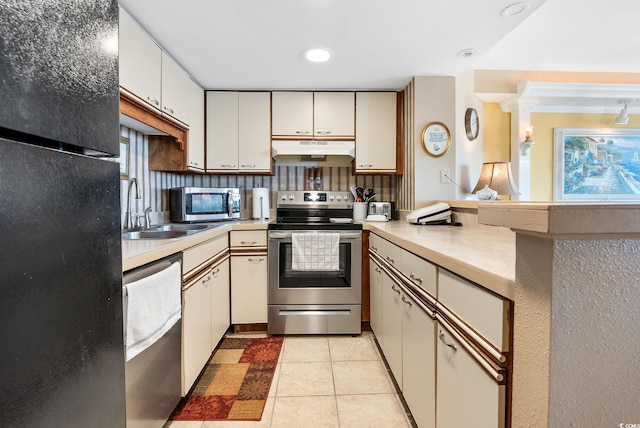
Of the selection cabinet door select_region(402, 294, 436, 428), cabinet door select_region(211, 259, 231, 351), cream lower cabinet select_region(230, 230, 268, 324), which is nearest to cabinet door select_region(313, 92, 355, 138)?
cream lower cabinet select_region(230, 230, 268, 324)

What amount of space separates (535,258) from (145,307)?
1.16 metres

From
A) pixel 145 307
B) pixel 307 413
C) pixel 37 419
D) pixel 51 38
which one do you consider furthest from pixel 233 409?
pixel 51 38

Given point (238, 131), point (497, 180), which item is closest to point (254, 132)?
point (238, 131)

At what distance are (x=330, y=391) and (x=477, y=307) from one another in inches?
48.3

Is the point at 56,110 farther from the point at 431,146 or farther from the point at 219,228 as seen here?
the point at 431,146

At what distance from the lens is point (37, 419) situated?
47 cm

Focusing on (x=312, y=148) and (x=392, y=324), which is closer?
(x=392, y=324)

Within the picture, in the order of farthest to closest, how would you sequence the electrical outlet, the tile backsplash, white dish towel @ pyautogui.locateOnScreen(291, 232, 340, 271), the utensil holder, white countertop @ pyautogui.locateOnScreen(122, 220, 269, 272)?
the tile backsplash < the utensil holder < the electrical outlet < white dish towel @ pyautogui.locateOnScreen(291, 232, 340, 271) < white countertop @ pyautogui.locateOnScreen(122, 220, 269, 272)

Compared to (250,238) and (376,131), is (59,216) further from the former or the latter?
(376,131)

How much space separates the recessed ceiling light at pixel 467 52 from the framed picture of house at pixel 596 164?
8.56 ft

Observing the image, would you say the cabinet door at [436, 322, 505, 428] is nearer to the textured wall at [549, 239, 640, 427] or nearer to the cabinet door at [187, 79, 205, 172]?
the textured wall at [549, 239, 640, 427]

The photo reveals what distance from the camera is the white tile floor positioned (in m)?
1.45

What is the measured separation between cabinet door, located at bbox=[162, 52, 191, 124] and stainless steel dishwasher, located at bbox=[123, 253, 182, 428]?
125cm

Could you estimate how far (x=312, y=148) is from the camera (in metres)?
2.71
